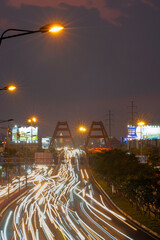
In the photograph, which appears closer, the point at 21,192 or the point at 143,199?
the point at 143,199

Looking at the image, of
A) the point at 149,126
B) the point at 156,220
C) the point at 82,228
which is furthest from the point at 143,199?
the point at 149,126

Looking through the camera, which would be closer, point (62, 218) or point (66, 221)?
point (66, 221)

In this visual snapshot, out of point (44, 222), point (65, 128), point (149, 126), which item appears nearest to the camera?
point (44, 222)

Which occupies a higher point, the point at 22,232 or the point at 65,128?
the point at 65,128

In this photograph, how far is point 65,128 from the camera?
199 metres

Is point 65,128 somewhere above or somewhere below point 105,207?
above

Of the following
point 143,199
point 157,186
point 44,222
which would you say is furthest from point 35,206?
point 157,186

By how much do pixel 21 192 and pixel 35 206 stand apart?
1551 cm

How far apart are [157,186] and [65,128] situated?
6732 inches

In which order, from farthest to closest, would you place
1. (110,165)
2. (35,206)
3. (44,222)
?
(35,206) < (110,165) < (44,222)

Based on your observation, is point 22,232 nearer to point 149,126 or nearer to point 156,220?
point 156,220

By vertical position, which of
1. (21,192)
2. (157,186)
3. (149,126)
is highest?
(149,126)

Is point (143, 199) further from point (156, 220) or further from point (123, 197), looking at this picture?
point (123, 197)

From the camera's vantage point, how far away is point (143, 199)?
31609 millimetres
